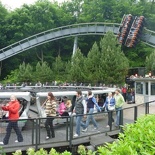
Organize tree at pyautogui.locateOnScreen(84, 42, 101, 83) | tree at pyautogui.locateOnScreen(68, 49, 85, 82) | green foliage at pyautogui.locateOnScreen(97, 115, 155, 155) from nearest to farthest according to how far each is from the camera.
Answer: green foliage at pyautogui.locateOnScreen(97, 115, 155, 155) → tree at pyautogui.locateOnScreen(84, 42, 101, 83) → tree at pyautogui.locateOnScreen(68, 49, 85, 82)

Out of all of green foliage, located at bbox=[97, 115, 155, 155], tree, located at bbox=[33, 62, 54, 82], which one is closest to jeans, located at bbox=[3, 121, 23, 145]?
green foliage, located at bbox=[97, 115, 155, 155]

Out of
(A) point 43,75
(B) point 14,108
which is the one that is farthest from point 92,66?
(B) point 14,108

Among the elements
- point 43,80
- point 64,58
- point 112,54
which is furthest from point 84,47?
point 112,54

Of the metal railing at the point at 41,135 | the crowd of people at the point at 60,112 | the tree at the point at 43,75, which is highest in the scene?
the tree at the point at 43,75

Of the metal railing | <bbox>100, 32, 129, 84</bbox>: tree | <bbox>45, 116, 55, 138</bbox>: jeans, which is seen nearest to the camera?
the metal railing

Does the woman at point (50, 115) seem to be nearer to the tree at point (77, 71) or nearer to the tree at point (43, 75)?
the tree at point (77, 71)

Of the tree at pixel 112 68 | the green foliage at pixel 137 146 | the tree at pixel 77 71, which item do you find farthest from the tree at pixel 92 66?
the green foliage at pixel 137 146

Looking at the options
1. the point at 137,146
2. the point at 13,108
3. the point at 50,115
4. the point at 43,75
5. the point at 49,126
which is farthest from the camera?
the point at 43,75

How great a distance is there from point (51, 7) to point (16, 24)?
316 inches

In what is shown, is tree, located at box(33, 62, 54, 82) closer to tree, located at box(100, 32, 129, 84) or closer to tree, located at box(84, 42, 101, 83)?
tree, located at box(84, 42, 101, 83)

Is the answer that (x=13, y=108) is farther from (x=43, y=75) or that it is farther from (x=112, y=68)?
(x=43, y=75)

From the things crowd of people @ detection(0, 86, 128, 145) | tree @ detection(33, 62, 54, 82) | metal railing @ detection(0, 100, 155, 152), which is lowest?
metal railing @ detection(0, 100, 155, 152)

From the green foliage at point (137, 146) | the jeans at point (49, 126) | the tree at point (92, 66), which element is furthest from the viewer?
the tree at point (92, 66)

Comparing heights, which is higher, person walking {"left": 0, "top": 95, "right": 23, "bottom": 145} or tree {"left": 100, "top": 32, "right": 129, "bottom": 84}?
tree {"left": 100, "top": 32, "right": 129, "bottom": 84}
